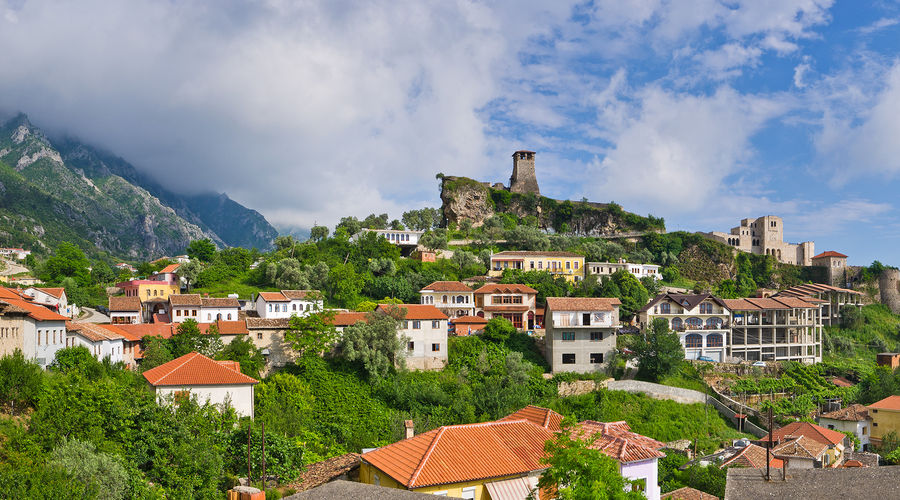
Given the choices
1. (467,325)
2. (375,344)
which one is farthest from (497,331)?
(375,344)

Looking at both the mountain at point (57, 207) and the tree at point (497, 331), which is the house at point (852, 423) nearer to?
the tree at point (497, 331)

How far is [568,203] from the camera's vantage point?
98.2 metres

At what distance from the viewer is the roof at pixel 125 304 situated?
52875mm

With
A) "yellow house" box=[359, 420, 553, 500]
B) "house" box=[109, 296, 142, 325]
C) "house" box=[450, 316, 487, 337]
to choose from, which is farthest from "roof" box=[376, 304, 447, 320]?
"house" box=[109, 296, 142, 325]

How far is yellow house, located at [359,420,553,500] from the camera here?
18.4 metres

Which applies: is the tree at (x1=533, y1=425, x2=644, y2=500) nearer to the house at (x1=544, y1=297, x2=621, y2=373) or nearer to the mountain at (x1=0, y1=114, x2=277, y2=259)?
the house at (x1=544, y1=297, x2=621, y2=373)

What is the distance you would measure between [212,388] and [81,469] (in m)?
13.5

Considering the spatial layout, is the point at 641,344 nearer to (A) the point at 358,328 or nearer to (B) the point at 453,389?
(B) the point at 453,389

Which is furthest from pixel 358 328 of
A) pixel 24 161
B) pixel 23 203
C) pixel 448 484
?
pixel 24 161

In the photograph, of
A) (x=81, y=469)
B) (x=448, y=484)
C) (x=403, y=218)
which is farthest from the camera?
(x=403, y=218)

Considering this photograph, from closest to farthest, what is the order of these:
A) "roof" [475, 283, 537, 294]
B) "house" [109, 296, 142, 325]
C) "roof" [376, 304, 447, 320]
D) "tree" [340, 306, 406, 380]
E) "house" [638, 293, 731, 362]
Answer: "tree" [340, 306, 406, 380] → "roof" [376, 304, 447, 320] → "house" [109, 296, 142, 325] → "house" [638, 293, 731, 362] → "roof" [475, 283, 537, 294]

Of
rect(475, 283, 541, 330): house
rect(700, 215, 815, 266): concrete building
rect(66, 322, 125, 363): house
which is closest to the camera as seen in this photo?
rect(66, 322, 125, 363): house

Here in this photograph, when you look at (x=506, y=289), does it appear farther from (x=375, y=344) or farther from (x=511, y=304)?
(x=375, y=344)

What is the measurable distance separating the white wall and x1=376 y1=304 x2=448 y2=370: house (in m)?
13.3
